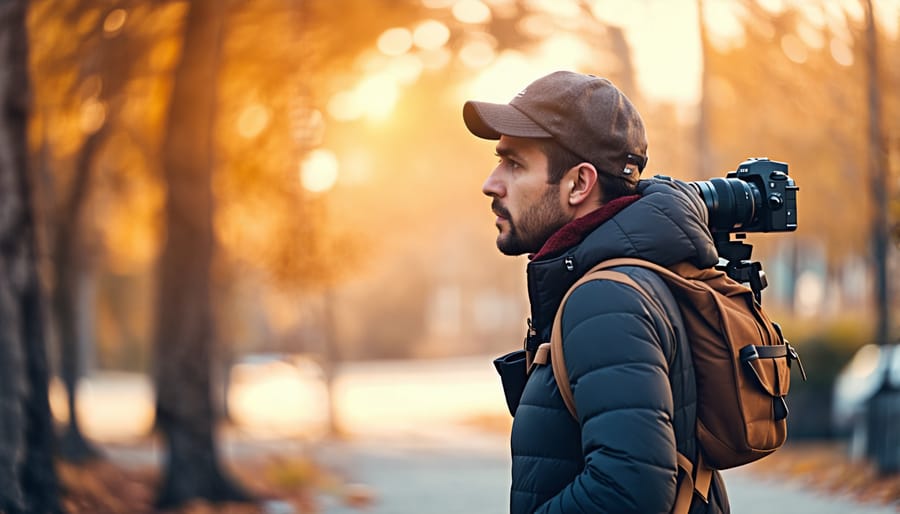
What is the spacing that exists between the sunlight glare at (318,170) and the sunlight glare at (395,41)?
69.8 inches

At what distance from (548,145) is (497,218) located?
20cm

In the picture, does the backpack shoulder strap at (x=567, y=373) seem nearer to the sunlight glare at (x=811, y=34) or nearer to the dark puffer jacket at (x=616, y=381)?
the dark puffer jacket at (x=616, y=381)

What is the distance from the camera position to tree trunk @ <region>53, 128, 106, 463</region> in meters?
15.2

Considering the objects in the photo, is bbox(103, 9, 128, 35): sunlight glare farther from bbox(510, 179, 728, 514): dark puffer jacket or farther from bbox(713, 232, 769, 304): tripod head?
bbox(510, 179, 728, 514): dark puffer jacket

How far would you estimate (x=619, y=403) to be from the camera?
2344mm

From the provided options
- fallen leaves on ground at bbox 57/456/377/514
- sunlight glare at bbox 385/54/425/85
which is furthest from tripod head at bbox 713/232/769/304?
sunlight glare at bbox 385/54/425/85

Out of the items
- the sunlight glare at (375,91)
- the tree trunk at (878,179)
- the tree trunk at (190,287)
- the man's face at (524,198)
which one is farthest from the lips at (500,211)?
the sunlight glare at (375,91)

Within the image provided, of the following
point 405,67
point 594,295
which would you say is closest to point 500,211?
point 594,295

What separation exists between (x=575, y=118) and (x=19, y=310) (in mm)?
5572

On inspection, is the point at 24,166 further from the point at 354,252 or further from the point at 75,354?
the point at 354,252

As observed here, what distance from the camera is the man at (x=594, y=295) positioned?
2.35 metres

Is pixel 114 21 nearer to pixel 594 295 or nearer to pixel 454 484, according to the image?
pixel 454 484

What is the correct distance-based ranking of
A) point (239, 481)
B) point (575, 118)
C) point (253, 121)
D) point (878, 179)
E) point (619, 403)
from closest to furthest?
point (619, 403)
point (575, 118)
point (239, 481)
point (878, 179)
point (253, 121)

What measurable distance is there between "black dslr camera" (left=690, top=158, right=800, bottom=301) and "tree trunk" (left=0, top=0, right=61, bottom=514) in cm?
530
